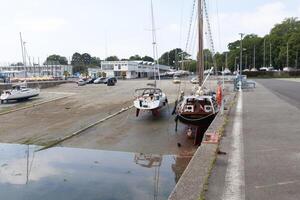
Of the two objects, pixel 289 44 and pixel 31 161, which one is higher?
pixel 289 44

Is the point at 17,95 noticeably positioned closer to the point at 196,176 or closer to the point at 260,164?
the point at 260,164

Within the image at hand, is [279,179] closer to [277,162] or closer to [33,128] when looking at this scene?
[277,162]

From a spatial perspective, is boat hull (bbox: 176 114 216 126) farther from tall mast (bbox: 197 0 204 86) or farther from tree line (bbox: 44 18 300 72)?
tree line (bbox: 44 18 300 72)

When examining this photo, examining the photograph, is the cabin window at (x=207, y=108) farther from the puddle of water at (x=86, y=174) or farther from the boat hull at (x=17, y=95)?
the boat hull at (x=17, y=95)

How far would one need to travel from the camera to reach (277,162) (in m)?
8.59

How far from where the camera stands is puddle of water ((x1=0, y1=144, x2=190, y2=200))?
31.4 ft

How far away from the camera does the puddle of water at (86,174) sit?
9.58 m

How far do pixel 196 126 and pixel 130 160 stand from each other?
545cm

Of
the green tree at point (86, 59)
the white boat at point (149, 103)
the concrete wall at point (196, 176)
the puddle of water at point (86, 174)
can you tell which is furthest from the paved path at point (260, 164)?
the green tree at point (86, 59)

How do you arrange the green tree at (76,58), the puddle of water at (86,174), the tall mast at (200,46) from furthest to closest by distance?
the green tree at (76,58), the tall mast at (200,46), the puddle of water at (86,174)

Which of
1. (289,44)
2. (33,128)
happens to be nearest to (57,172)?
(33,128)

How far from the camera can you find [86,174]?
37.6 ft

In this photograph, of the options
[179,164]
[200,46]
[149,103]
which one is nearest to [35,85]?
[149,103]

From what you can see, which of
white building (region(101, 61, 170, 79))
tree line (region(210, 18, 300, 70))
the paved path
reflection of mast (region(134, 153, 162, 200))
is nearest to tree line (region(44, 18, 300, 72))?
tree line (region(210, 18, 300, 70))
